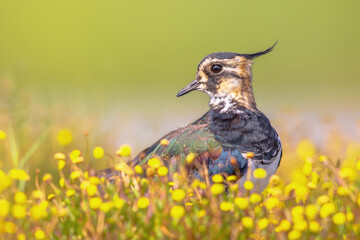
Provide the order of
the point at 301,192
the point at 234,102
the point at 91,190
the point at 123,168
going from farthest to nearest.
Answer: the point at 234,102, the point at 123,168, the point at 301,192, the point at 91,190

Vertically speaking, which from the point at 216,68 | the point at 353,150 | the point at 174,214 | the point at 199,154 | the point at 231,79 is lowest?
the point at 353,150

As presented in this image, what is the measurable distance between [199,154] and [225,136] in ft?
1.04

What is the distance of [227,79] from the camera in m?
5.99

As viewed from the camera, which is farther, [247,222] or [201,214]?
[201,214]

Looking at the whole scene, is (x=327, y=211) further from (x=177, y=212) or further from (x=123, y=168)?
(x=123, y=168)

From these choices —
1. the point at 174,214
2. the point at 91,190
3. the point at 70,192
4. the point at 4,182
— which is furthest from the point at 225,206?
the point at 4,182

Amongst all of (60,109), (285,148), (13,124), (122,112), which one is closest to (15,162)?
(13,124)

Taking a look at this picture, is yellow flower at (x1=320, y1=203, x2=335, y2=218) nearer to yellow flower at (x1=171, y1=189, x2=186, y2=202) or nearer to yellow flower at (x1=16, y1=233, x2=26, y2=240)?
yellow flower at (x1=171, y1=189, x2=186, y2=202)

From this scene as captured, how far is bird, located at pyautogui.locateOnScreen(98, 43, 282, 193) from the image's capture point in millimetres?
5395

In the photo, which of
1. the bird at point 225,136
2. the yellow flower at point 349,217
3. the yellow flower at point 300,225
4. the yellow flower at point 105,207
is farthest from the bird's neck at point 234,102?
the yellow flower at point 105,207

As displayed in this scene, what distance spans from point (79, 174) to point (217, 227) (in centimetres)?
117

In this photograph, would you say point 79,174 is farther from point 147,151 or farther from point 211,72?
point 211,72

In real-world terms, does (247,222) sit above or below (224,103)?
below

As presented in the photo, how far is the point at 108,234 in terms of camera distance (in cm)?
411
